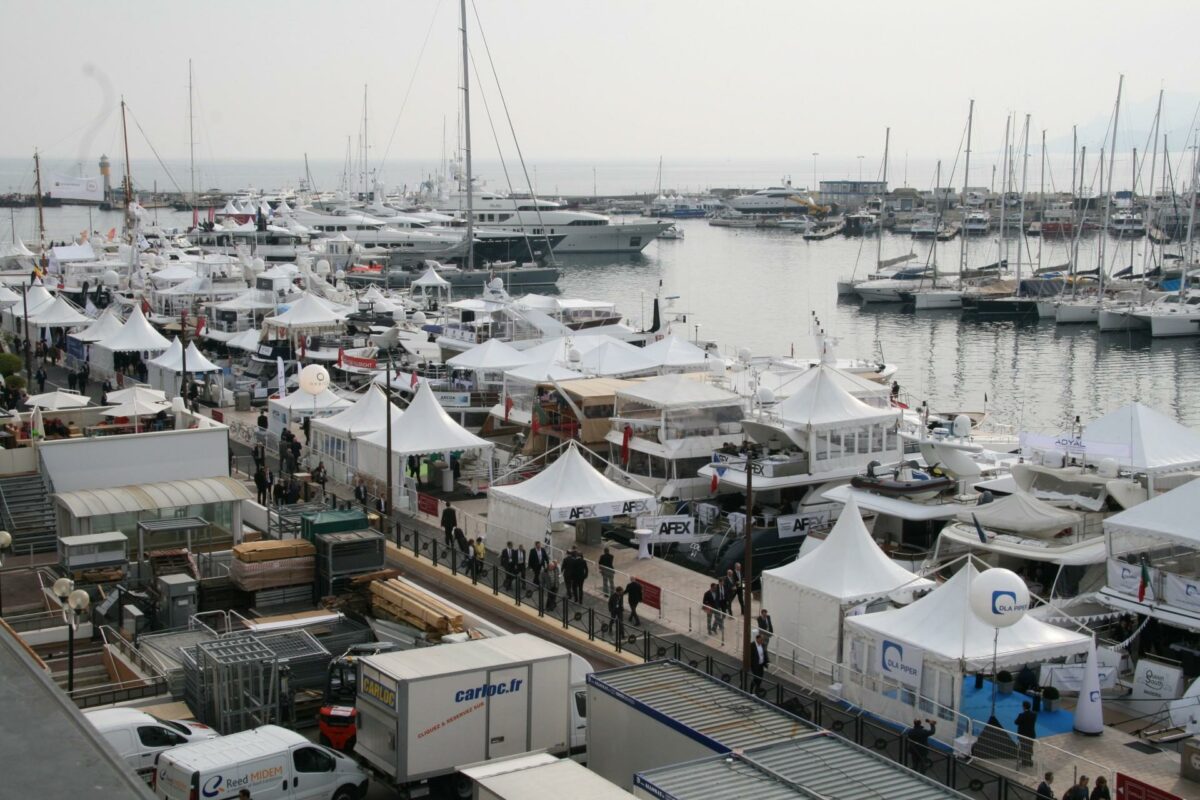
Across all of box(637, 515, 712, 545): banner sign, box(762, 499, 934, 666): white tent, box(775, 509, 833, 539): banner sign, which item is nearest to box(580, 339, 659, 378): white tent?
box(637, 515, 712, 545): banner sign

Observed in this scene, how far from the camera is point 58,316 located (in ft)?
182

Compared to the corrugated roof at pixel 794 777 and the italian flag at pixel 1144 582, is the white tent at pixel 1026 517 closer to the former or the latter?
the italian flag at pixel 1144 582

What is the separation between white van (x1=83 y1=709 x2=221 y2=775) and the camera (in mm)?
16484

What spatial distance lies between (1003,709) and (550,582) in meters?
8.73

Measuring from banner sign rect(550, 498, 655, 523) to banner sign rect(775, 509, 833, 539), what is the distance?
2.92m

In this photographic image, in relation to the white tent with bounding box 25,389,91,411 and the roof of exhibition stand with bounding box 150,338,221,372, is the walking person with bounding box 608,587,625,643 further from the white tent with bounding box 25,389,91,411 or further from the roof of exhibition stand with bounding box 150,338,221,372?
the roof of exhibition stand with bounding box 150,338,221,372

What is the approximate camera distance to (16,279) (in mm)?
74438

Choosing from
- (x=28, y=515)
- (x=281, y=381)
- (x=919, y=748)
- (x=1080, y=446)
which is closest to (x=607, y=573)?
(x=919, y=748)

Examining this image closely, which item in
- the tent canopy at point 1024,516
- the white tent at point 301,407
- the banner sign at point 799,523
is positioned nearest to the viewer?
the tent canopy at point 1024,516

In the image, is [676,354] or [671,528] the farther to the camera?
[676,354]

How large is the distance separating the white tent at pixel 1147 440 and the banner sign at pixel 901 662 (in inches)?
331

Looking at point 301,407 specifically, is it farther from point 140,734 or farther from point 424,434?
point 140,734

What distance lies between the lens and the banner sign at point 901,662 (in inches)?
775

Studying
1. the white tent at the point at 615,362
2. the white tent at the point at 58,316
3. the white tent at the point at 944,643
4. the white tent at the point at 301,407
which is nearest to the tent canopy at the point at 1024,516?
the white tent at the point at 944,643
